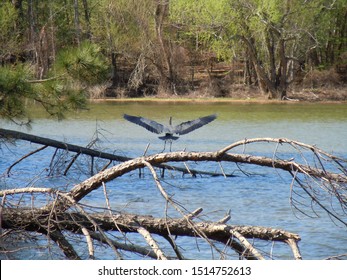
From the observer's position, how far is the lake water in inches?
350

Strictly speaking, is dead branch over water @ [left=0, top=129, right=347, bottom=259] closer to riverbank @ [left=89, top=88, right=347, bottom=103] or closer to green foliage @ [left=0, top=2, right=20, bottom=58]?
green foliage @ [left=0, top=2, right=20, bottom=58]

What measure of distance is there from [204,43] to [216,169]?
24.0 meters

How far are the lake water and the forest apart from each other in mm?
3115

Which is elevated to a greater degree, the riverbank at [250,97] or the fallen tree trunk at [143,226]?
the fallen tree trunk at [143,226]

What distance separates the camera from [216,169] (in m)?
13.6

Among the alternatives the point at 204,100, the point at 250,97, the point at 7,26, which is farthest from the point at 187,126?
the point at 250,97

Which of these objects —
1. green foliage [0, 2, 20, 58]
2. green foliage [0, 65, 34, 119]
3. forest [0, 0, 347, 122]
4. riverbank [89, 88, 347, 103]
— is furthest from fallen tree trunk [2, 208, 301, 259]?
riverbank [89, 88, 347, 103]

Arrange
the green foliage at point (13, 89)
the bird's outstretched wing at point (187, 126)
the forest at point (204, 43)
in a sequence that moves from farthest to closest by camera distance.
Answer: the forest at point (204, 43), the green foliage at point (13, 89), the bird's outstretched wing at point (187, 126)

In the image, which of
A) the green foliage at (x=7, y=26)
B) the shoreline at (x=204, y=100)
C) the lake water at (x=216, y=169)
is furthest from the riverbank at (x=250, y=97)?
the green foliage at (x=7, y=26)

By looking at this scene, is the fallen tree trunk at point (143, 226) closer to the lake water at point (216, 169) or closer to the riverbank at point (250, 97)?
the lake water at point (216, 169)

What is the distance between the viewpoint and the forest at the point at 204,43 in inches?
1268

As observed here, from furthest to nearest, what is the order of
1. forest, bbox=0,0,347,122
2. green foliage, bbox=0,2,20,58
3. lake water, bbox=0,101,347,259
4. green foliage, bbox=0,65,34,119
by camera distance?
forest, bbox=0,0,347,122
green foliage, bbox=0,2,20,58
green foliage, bbox=0,65,34,119
lake water, bbox=0,101,347,259

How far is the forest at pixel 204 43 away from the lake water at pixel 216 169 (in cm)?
311

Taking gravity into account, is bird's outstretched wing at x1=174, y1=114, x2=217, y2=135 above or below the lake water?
above
